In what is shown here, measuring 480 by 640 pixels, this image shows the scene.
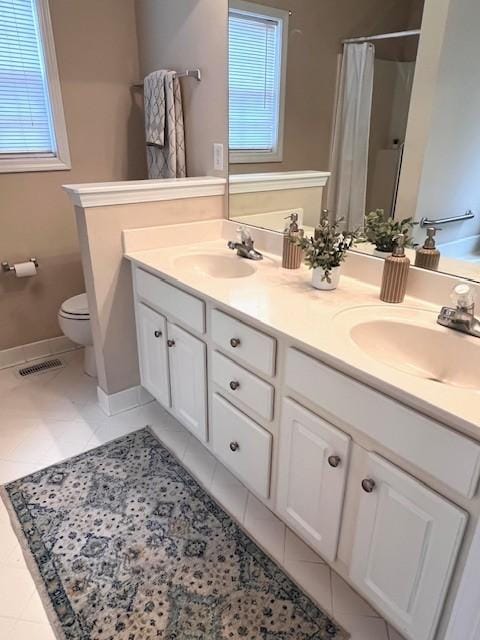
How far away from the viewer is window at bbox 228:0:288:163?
1860mm

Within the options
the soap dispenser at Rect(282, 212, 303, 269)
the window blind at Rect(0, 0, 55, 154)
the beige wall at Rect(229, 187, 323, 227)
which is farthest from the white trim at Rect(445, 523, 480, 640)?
the window blind at Rect(0, 0, 55, 154)

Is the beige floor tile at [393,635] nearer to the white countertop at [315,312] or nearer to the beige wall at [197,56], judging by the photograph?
the white countertop at [315,312]

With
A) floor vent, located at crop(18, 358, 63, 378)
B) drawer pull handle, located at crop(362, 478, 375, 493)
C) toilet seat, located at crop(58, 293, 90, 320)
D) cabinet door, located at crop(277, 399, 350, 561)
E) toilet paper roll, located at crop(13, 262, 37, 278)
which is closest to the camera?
drawer pull handle, located at crop(362, 478, 375, 493)

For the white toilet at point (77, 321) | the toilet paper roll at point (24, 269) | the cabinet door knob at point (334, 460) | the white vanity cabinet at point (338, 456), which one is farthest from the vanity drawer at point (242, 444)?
the toilet paper roll at point (24, 269)

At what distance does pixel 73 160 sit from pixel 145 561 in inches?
86.1

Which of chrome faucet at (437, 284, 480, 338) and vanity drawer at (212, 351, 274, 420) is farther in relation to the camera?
vanity drawer at (212, 351, 274, 420)

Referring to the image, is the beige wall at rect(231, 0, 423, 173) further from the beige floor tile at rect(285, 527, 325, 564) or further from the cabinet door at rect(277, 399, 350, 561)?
the beige floor tile at rect(285, 527, 325, 564)

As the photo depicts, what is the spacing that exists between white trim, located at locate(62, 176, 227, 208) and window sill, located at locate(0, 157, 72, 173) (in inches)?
25.6

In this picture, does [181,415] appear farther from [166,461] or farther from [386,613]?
[386,613]

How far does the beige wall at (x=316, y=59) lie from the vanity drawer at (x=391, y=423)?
3.04ft

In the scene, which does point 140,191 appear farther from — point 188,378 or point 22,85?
point 22,85

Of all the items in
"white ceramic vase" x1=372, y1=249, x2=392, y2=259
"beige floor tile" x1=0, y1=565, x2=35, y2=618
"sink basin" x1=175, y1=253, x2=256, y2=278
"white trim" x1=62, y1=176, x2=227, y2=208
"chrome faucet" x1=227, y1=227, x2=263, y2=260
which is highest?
"white trim" x1=62, y1=176, x2=227, y2=208

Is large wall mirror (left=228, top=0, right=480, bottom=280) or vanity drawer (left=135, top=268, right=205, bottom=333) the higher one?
large wall mirror (left=228, top=0, right=480, bottom=280)

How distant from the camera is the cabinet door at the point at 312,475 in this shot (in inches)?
47.0
